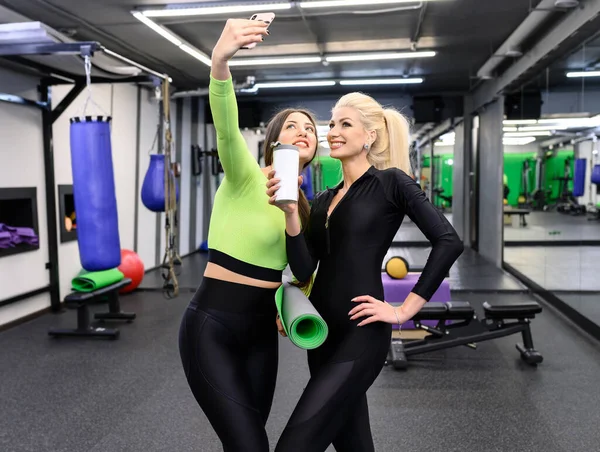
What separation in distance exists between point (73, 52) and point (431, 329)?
10.3ft

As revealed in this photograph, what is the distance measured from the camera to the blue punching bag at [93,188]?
3.86m

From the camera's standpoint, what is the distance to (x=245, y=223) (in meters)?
1.52

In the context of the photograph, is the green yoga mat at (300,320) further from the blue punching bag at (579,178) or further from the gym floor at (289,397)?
the blue punching bag at (579,178)

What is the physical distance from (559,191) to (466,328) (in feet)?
8.54

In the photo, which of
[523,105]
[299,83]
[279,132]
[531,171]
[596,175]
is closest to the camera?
[279,132]

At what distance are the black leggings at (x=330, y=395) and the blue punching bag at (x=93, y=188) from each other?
9.24 ft

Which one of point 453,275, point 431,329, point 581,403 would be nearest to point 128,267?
point 431,329

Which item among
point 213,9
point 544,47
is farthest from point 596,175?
point 213,9

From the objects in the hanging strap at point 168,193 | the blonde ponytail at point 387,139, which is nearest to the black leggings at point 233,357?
the blonde ponytail at point 387,139

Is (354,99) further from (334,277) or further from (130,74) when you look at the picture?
(130,74)

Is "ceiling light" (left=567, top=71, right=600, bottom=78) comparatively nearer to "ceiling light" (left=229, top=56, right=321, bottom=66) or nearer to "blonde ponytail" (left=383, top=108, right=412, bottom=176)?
"ceiling light" (left=229, top=56, right=321, bottom=66)

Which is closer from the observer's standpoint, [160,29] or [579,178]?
[579,178]

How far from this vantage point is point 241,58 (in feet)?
21.8

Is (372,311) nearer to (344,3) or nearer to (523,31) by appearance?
(344,3)
